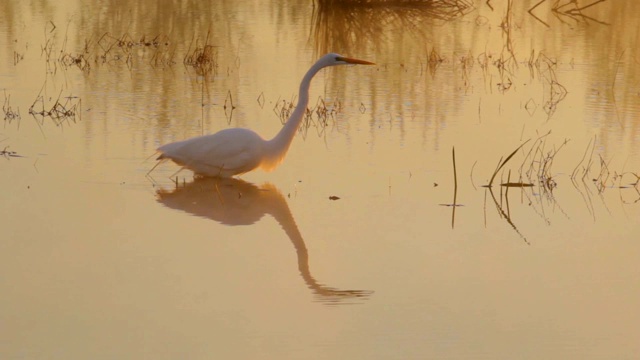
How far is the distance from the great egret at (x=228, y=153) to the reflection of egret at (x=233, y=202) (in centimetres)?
11

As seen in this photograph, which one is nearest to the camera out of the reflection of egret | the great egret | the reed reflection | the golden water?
the golden water

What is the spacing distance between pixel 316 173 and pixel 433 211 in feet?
3.75

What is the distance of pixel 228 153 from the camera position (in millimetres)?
7012

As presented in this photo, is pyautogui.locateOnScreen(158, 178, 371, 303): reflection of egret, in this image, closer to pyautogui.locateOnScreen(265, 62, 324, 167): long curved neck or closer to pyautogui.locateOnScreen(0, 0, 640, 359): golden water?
pyautogui.locateOnScreen(0, 0, 640, 359): golden water

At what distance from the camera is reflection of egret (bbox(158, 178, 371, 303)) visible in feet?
20.2

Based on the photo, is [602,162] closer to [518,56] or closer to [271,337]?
[271,337]

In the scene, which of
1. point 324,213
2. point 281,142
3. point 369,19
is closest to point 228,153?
point 281,142

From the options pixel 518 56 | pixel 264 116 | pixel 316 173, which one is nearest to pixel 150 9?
pixel 518 56

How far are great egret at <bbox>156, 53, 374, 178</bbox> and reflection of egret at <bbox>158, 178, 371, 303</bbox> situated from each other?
0.11 metres

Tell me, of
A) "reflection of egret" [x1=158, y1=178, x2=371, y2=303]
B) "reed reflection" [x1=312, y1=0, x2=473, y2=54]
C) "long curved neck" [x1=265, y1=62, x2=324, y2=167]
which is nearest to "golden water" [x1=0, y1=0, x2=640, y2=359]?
"reflection of egret" [x1=158, y1=178, x2=371, y2=303]

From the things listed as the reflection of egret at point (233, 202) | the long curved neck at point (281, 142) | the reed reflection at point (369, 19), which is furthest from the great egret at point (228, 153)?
the reed reflection at point (369, 19)

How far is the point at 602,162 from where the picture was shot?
24.0 ft

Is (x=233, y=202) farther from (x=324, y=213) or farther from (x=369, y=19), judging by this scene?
(x=369, y=19)

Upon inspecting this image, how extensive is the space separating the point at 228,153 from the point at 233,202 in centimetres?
44
